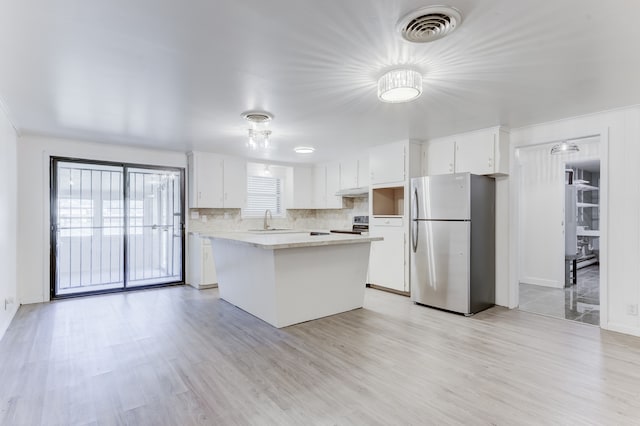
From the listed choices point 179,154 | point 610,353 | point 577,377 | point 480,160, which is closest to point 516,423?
point 577,377

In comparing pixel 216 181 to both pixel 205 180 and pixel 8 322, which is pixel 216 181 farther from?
pixel 8 322

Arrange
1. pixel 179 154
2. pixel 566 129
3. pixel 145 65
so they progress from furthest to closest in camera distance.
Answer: pixel 179 154 < pixel 566 129 < pixel 145 65

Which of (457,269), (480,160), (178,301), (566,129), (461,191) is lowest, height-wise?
(178,301)

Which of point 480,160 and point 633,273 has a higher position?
point 480,160

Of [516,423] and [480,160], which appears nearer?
[516,423]

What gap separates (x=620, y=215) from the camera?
3318 mm

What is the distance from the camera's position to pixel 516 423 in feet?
5.99

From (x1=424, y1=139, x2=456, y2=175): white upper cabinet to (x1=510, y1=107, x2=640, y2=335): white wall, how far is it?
1450mm

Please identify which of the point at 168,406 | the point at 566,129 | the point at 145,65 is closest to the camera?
the point at 168,406

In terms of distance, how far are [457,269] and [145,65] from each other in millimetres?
3767

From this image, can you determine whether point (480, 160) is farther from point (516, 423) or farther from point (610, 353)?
point (516, 423)

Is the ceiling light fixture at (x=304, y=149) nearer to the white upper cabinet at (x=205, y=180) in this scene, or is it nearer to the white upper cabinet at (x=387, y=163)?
the white upper cabinet at (x=387, y=163)

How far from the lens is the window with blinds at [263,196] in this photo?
646 cm

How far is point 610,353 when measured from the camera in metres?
2.77
